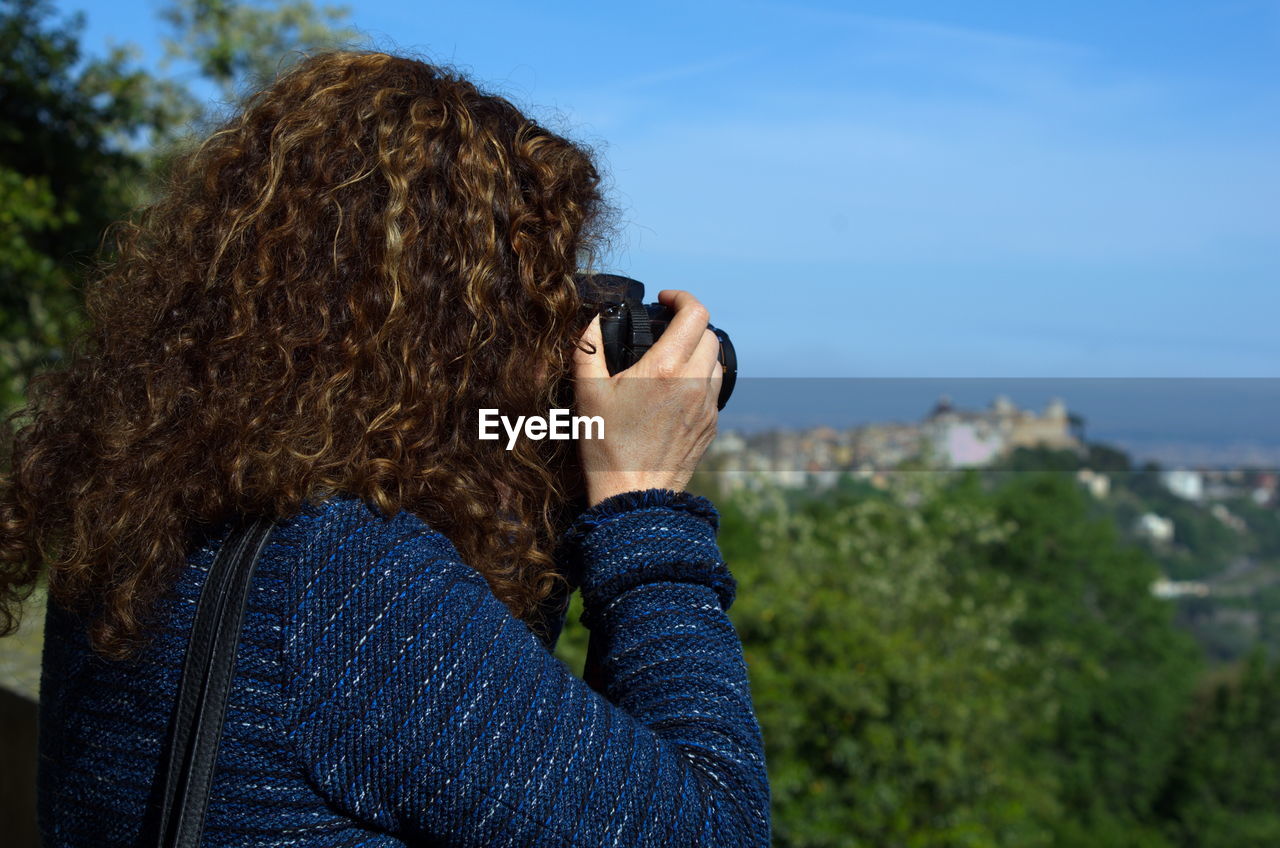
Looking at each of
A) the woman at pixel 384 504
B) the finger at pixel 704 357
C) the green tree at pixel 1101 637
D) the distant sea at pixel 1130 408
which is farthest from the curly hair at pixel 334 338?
the green tree at pixel 1101 637

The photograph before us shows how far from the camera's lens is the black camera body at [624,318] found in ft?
3.91

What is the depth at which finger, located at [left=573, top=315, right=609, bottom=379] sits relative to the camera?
118cm

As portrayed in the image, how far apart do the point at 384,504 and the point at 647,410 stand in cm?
29

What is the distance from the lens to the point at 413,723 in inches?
36.5

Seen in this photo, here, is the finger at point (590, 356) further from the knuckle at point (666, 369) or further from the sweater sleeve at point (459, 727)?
the sweater sleeve at point (459, 727)

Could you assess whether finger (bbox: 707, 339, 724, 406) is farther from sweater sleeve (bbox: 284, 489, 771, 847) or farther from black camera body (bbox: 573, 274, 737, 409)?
sweater sleeve (bbox: 284, 489, 771, 847)

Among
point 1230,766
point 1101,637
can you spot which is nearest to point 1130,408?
point 1230,766

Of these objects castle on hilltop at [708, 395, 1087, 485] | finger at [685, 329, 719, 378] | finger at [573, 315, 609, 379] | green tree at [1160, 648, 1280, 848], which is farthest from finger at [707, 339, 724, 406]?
green tree at [1160, 648, 1280, 848]

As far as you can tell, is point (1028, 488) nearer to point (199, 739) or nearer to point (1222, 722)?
point (1222, 722)

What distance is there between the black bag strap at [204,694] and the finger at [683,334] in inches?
16.5

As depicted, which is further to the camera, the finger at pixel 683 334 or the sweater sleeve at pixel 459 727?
the finger at pixel 683 334

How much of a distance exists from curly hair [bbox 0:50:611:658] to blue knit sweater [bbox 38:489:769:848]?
56mm

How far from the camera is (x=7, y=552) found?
4.10ft

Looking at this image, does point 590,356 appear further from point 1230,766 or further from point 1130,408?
point 1230,766
